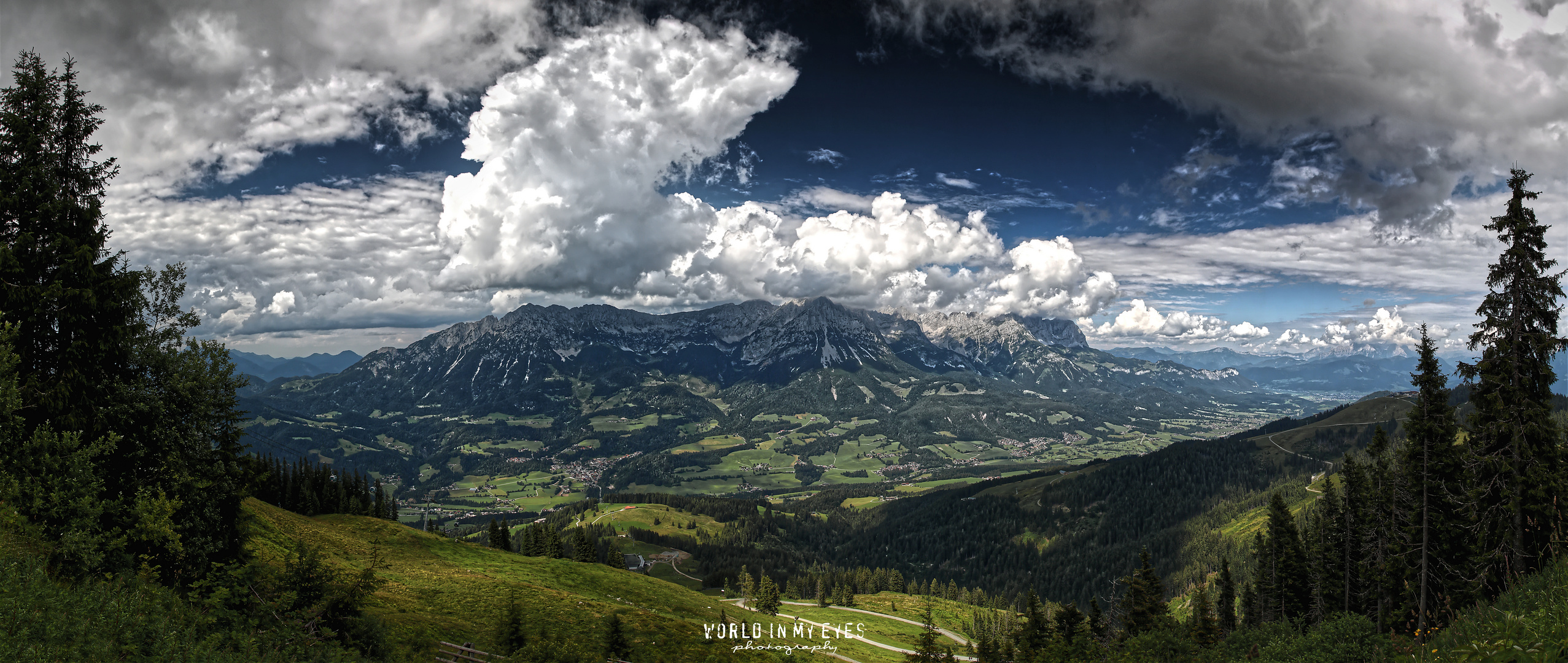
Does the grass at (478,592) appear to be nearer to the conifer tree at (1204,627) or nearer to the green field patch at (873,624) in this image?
the green field patch at (873,624)

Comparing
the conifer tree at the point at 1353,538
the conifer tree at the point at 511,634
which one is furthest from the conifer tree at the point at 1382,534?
the conifer tree at the point at 511,634

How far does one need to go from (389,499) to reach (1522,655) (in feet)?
574

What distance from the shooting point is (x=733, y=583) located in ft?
595

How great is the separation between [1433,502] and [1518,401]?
11450mm

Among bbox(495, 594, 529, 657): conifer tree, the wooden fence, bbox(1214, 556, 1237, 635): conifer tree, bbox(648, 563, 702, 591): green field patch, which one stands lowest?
bbox(648, 563, 702, 591): green field patch

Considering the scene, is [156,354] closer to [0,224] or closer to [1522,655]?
[0,224]

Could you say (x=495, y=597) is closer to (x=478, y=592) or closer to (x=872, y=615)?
(x=478, y=592)

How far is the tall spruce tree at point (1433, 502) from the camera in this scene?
3431 cm

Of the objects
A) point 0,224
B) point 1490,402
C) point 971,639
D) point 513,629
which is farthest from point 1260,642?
point 971,639

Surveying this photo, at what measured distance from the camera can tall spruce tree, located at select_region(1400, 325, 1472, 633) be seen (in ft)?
113

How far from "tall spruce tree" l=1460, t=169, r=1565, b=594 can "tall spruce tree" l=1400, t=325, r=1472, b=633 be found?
241 inches

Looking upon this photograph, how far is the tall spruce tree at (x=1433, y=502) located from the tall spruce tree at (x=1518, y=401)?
6.12 meters

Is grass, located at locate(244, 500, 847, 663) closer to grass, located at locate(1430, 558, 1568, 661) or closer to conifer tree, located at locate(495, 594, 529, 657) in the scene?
conifer tree, located at locate(495, 594, 529, 657)

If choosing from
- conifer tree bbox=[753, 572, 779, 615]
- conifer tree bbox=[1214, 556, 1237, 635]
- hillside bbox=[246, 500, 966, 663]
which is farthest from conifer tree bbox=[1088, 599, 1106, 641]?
conifer tree bbox=[753, 572, 779, 615]
